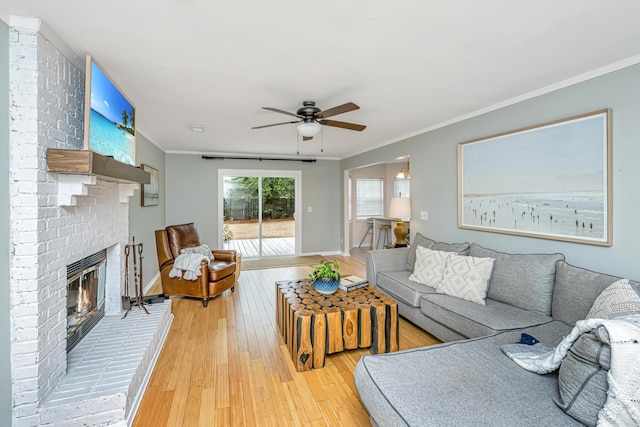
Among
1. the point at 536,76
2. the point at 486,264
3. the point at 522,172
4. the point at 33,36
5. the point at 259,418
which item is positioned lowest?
the point at 259,418

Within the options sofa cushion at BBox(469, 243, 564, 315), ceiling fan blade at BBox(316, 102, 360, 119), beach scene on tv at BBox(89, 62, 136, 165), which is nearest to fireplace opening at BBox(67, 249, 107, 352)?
beach scene on tv at BBox(89, 62, 136, 165)

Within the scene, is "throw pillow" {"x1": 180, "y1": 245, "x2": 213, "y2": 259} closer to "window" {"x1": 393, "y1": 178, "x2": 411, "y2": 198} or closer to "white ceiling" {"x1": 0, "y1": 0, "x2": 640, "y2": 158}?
"white ceiling" {"x1": 0, "y1": 0, "x2": 640, "y2": 158}

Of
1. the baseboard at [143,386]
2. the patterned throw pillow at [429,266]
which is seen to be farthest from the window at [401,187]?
the baseboard at [143,386]

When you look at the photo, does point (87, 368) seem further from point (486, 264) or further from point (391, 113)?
point (391, 113)

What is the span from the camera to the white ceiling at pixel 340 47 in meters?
1.52

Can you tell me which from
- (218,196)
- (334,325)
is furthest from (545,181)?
(218,196)

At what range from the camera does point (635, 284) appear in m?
1.75

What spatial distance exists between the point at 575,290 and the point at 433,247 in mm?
1479

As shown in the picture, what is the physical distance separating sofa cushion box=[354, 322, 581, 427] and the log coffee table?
70 cm

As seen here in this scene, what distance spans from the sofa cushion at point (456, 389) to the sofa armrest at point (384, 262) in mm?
1869

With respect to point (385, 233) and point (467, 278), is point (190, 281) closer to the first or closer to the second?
point (467, 278)

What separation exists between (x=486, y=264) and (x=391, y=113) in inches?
75.5

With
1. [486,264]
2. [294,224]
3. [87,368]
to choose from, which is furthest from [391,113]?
[294,224]

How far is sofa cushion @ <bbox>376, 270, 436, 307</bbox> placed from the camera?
115 inches
